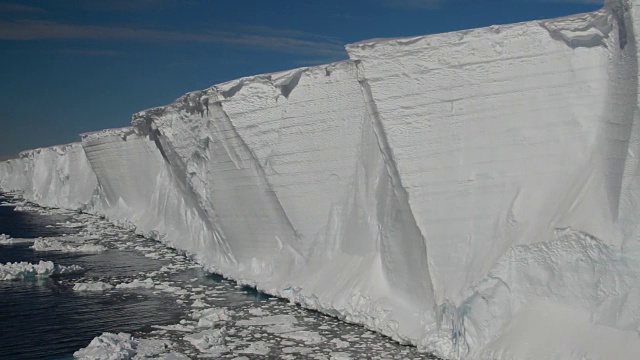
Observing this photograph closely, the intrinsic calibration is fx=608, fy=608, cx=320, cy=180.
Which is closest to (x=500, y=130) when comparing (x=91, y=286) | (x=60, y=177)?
(x=91, y=286)

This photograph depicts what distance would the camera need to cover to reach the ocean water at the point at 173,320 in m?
9.78

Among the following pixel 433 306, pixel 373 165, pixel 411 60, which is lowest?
pixel 433 306

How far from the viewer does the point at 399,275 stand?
415 inches

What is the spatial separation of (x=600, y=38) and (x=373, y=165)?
14.4 feet

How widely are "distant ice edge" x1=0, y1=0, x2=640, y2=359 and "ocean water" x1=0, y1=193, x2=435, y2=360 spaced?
61cm

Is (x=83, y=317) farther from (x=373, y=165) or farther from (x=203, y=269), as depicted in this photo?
(x=373, y=165)

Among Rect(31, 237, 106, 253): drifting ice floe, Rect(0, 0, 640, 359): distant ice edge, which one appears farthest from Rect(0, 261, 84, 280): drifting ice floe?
Rect(0, 0, 640, 359): distant ice edge

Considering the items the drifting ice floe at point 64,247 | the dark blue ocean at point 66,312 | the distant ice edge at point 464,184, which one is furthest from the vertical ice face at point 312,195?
the drifting ice floe at point 64,247

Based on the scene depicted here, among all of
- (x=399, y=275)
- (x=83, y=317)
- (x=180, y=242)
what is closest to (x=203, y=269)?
(x=180, y=242)

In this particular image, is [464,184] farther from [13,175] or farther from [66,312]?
[13,175]

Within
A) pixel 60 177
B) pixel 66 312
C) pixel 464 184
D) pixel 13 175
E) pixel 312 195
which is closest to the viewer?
pixel 464 184

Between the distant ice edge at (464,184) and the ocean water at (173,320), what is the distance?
607mm

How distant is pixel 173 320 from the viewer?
11.7 meters

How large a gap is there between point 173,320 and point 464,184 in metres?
6.15
